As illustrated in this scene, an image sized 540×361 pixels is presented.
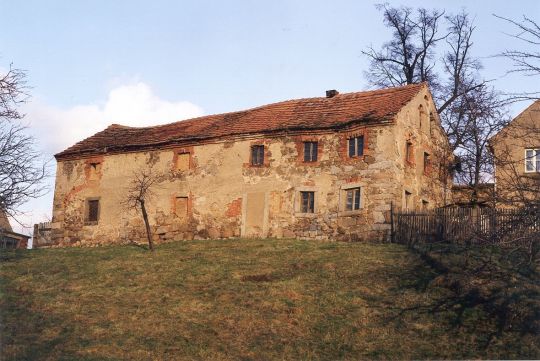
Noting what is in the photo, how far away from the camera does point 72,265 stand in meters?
25.0

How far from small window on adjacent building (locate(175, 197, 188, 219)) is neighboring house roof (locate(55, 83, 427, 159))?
9.76ft

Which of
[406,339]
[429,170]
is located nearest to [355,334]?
[406,339]

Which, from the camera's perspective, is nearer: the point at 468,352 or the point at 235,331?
the point at 468,352

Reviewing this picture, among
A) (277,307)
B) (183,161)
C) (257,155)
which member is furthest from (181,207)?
(277,307)

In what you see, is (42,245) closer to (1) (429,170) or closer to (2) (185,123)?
(2) (185,123)

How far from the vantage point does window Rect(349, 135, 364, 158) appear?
94.1 ft

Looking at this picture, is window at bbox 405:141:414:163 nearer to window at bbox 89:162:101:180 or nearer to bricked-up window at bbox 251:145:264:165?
bricked-up window at bbox 251:145:264:165

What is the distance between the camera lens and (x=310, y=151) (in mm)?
29797

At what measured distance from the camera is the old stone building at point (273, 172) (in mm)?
28281

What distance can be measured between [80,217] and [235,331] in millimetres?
20145

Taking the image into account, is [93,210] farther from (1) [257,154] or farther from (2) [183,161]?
(1) [257,154]

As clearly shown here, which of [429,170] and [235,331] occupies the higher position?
[429,170]

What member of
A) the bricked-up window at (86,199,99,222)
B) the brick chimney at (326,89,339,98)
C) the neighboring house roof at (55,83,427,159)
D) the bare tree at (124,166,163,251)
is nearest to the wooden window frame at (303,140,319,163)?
the neighboring house roof at (55,83,427,159)

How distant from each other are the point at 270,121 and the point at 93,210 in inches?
415
